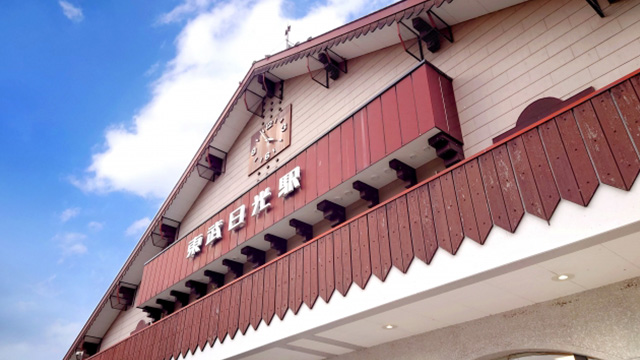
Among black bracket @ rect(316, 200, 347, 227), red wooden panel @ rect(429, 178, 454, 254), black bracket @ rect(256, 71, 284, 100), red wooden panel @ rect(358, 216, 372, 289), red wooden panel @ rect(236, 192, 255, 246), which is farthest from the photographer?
black bracket @ rect(256, 71, 284, 100)

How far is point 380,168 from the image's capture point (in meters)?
10.7

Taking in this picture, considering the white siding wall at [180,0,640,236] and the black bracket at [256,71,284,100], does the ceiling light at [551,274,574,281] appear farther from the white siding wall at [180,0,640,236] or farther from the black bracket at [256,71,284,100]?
the black bracket at [256,71,284,100]

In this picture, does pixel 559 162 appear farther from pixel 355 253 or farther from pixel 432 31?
pixel 432 31

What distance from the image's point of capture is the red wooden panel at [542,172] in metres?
6.01

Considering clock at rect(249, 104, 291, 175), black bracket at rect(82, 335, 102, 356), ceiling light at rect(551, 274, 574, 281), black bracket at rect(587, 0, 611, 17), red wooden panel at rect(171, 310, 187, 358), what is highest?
clock at rect(249, 104, 291, 175)

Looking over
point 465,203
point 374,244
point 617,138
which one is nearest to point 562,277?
point 465,203

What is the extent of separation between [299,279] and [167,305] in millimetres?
10546

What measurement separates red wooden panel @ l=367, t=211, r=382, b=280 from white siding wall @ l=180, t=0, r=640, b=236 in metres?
2.62

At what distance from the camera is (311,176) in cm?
1217

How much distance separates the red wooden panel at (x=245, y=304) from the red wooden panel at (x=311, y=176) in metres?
2.44

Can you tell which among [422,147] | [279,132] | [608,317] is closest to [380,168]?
[422,147]

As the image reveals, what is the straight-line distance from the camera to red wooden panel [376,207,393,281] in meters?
7.99

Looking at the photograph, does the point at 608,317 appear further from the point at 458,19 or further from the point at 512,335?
the point at 458,19

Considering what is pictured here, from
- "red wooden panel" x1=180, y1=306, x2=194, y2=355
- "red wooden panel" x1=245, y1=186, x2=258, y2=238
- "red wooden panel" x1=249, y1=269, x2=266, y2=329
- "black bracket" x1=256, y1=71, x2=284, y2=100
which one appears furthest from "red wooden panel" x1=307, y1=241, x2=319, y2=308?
"black bracket" x1=256, y1=71, x2=284, y2=100
